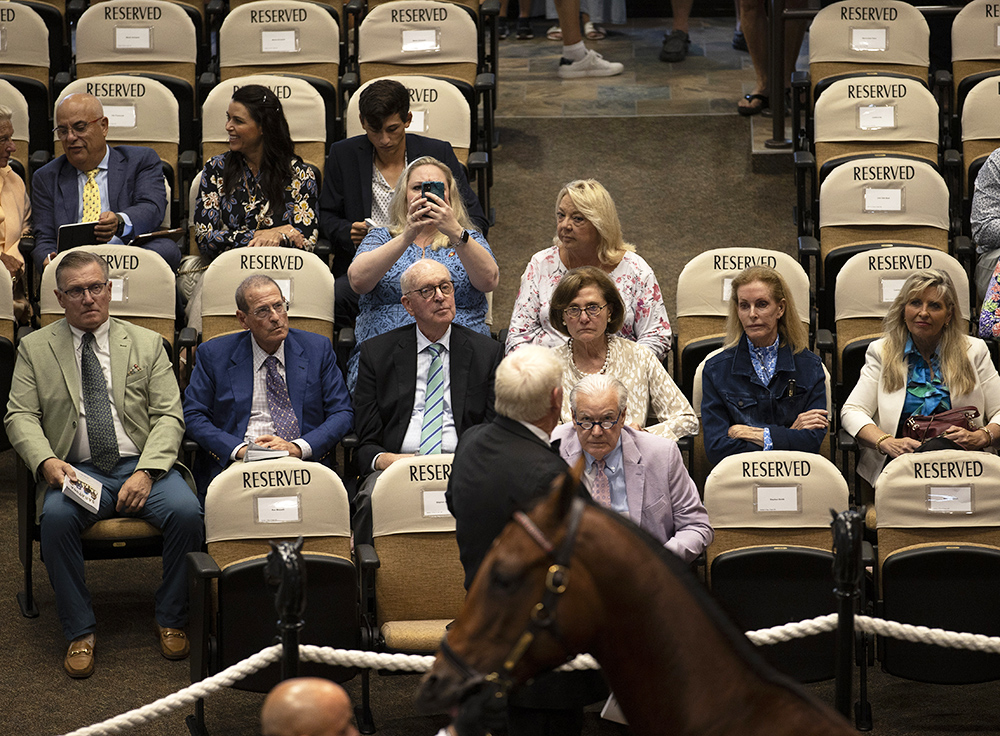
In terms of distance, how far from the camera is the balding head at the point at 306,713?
7.62 feet

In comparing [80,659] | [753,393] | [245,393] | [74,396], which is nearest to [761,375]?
[753,393]

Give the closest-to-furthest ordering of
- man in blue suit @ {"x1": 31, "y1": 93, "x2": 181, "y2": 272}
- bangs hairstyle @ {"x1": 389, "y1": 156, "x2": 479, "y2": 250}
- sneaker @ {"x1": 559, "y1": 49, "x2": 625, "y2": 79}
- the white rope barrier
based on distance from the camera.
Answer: the white rope barrier, bangs hairstyle @ {"x1": 389, "y1": 156, "x2": 479, "y2": 250}, man in blue suit @ {"x1": 31, "y1": 93, "x2": 181, "y2": 272}, sneaker @ {"x1": 559, "y1": 49, "x2": 625, "y2": 79}

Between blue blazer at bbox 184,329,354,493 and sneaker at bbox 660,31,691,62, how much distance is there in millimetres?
5013

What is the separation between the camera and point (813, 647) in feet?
14.9

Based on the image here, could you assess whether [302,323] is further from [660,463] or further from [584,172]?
[584,172]

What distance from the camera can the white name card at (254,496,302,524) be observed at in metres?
4.75

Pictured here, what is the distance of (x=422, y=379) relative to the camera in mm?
5207

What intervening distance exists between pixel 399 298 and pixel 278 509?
4.47 ft

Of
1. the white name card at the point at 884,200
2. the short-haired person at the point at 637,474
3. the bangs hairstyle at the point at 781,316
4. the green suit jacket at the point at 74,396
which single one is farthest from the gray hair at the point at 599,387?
the white name card at the point at 884,200

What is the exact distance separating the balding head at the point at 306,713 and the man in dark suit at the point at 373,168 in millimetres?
3941

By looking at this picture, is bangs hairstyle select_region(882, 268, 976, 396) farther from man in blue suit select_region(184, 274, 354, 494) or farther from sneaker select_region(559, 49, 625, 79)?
sneaker select_region(559, 49, 625, 79)

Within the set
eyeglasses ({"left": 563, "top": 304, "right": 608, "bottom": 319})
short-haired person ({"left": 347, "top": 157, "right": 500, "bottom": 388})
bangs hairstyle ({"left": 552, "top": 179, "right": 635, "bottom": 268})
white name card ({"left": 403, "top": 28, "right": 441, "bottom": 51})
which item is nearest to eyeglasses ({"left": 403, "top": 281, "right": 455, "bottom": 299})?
short-haired person ({"left": 347, "top": 157, "right": 500, "bottom": 388})

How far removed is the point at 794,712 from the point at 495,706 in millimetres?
561

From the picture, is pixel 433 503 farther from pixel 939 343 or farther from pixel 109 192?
pixel 109 192
